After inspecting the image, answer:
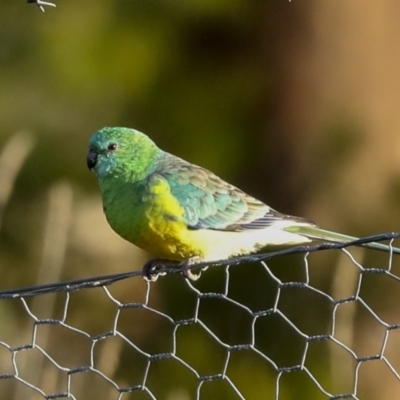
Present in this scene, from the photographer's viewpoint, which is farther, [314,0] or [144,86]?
[144,86]

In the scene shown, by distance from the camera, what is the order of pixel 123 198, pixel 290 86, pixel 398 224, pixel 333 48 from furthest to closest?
pixel 290 86 < pixel 333 48 < pixel 398 224 < pixel 123 198

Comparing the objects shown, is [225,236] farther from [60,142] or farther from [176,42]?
[176,42]

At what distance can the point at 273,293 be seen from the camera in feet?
23.0

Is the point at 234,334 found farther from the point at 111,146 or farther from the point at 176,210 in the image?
the point at 176,210

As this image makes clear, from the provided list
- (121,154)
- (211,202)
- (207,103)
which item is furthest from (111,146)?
(207,103)

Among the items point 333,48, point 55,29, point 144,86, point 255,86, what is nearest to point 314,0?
point 333,48

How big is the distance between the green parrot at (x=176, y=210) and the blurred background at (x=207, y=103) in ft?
10.5

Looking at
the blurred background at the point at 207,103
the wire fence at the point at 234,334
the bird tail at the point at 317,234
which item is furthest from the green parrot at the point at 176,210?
the blurred background at the point at 207,103

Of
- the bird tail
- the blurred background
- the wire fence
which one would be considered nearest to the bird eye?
the bird tail

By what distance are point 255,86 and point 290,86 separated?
393 millimetres

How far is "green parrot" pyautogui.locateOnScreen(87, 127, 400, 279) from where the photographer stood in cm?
340

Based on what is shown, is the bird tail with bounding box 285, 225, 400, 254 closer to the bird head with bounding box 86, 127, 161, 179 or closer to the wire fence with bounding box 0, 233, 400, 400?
the bird head with bounding box 86, 127, 161, 179

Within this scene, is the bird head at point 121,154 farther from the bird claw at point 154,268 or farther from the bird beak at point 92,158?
the bird claw at point 154,268

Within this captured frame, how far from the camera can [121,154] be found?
3803 millimetres
